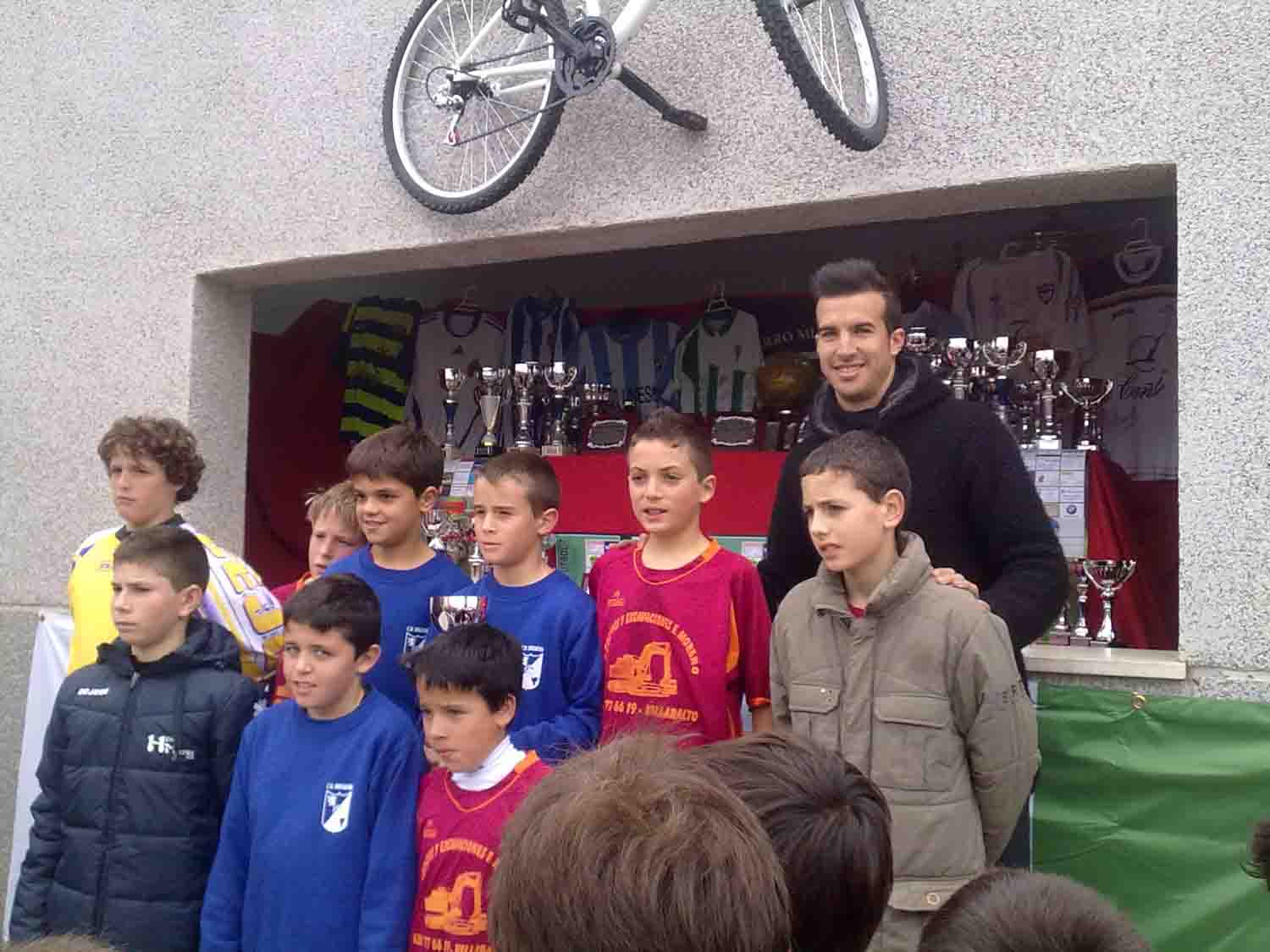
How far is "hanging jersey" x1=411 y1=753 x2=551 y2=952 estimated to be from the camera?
97.6 inches

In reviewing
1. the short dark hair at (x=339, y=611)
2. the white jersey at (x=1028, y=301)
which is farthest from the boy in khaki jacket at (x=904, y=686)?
the white jersey at (x=1028, y=301)

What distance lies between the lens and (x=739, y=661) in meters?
2.88

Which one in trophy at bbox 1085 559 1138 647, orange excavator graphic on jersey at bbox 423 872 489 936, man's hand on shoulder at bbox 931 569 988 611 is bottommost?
orange excavator graphic on jersey at bbox 423 872 489 936

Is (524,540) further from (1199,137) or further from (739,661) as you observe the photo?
(1199,137)

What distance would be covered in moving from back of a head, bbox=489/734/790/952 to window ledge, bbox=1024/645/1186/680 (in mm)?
2433

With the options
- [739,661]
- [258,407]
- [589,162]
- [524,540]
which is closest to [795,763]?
[739,661]

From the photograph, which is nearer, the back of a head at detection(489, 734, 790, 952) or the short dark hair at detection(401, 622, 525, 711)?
the back of a head at detection(489, 734, 790, 952)

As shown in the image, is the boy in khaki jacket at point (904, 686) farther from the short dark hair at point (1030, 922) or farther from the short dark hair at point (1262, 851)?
the short dark hair at point (1030, 922)

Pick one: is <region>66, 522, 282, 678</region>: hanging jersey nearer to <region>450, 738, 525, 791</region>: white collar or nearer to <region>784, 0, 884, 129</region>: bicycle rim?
<region>450, 738, 525, 791</region>: white collar

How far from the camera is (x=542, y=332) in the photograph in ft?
22.2

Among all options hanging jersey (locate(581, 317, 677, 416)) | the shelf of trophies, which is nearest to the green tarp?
the shelf of trophies

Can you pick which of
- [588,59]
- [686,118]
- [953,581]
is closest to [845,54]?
[686,118]

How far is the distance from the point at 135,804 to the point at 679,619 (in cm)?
139

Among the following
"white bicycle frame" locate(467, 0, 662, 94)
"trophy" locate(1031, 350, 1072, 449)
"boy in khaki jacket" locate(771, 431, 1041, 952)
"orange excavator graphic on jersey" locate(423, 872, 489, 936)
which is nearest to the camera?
"boy in khaki jacket" locate(771, 431, 1041, 952)
